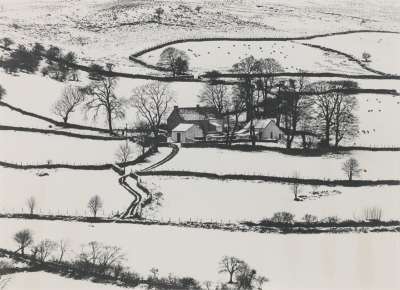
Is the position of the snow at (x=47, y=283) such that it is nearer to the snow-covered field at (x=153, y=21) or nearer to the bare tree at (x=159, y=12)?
the snow-covered field at (x=153, y=21)

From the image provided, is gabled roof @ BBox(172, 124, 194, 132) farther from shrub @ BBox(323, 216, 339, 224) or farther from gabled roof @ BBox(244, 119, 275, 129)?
shrub @ BBox(323, 216, 339, 224)

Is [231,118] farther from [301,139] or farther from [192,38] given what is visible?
[192,38]

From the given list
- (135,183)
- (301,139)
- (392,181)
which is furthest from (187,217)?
(301,139)

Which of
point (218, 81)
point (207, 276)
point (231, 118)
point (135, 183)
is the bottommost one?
point (207, 276)

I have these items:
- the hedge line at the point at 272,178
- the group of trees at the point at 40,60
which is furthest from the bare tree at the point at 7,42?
the hedge line at the point at 272,178

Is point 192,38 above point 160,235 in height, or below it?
above

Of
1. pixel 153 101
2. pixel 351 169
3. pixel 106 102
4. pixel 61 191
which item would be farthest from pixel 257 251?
pixel 153 101
